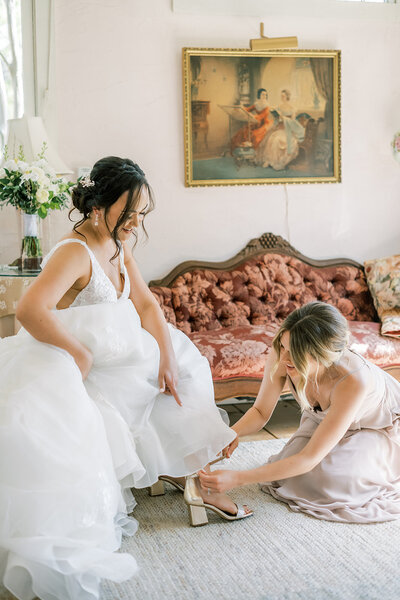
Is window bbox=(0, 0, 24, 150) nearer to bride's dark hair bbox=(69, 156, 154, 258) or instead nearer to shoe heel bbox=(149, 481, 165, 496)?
bride's dark hair bbox=(69, 156, 154, 258)

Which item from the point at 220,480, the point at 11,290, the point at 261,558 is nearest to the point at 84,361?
the point at 220,480

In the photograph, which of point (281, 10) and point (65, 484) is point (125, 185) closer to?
point (65, 484)

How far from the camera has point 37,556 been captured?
5.06 ft

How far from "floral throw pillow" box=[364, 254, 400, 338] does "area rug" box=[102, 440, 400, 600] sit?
1.86 meters

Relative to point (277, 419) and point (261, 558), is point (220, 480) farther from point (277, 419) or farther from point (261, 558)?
point (277, 419)

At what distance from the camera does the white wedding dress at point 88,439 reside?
1.59 m

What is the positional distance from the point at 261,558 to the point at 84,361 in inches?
33.3

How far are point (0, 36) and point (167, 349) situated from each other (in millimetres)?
2651

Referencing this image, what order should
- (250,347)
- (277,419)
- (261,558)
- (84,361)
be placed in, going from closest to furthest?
(261,558) → (84,361) → (250,347) → (277,419)

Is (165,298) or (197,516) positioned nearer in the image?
(197,516)

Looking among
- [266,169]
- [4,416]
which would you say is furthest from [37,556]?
[266,169]

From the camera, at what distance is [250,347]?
3287 mm

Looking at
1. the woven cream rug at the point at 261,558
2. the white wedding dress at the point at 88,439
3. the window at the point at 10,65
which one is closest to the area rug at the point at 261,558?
the woven cream rug at the point at 261,558

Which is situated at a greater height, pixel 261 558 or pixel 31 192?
pixel 31 192
